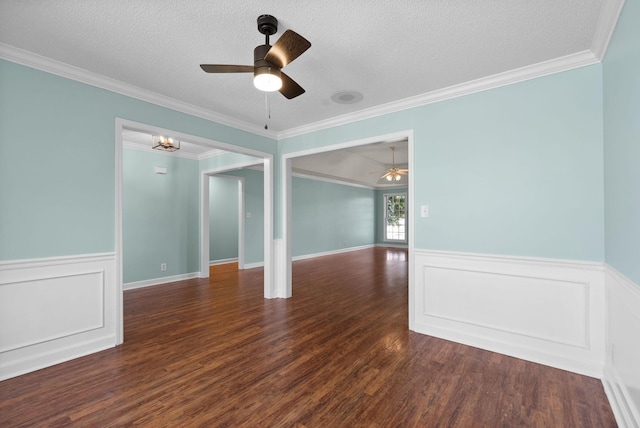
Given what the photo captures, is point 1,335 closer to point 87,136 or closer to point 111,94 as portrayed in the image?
point 87,136

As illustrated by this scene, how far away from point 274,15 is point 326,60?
26.6 inches

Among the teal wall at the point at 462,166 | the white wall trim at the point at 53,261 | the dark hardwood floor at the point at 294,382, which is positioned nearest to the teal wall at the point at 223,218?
the dark hardwood floor at the point at 294,382

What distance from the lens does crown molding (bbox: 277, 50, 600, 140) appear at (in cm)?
234

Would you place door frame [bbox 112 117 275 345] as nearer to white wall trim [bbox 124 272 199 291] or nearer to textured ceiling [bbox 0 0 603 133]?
textured ceiling [bbox 0 0 603 133]

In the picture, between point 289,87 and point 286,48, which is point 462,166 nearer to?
point 289,87

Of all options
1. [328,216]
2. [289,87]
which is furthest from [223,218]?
[289,87]

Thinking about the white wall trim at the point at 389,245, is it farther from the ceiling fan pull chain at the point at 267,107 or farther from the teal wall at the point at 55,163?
the teal wall at the point at 55,163

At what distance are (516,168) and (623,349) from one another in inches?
60.4

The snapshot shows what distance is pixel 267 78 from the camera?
1.87 m

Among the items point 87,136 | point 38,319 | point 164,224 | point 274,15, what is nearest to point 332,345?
point 38,319

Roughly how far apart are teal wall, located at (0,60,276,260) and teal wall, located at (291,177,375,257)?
5.16 metres

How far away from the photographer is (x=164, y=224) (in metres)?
5.46

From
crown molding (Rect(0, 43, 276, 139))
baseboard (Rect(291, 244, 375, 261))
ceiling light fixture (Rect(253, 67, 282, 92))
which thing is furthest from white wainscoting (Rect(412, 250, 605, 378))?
baseboard (Rect(291, 244, 375, 261))

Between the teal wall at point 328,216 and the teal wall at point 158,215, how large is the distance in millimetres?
2722
